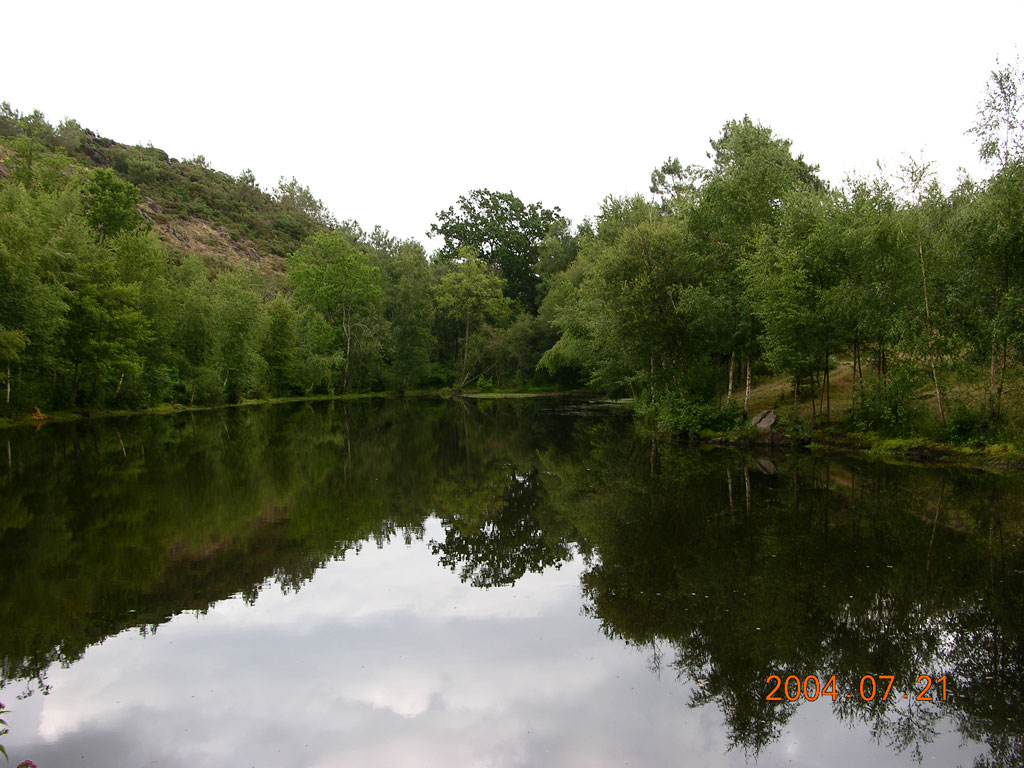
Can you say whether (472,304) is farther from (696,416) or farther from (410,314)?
(696,416)

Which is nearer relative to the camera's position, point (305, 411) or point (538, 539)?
point (538, 539)

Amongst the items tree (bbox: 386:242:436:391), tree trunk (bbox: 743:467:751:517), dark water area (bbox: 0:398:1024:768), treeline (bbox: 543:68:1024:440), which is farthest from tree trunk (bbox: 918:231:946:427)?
tree (bbox: 386:242:436:391)

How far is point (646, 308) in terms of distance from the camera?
28859mm

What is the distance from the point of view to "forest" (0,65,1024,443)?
22.0 metres

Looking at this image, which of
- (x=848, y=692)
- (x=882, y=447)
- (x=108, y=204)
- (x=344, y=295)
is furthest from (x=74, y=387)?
(x=848, y=692)

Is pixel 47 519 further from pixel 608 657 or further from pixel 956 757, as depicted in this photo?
pixel 956 757

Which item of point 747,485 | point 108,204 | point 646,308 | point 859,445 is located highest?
point 108,204

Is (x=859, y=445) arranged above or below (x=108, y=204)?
below

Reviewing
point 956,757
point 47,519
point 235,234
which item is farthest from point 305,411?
point 235,234

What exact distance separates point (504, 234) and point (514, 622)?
79898mm

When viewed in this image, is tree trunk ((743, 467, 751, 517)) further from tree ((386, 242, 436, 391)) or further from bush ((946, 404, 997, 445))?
tree ((386, 242, 436, 391))

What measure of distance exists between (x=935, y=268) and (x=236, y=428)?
32.6 metres

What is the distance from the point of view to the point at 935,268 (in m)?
22.5

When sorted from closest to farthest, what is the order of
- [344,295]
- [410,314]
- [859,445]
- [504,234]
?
[859,445] < [344,295] < [410,314] < [504,234]
